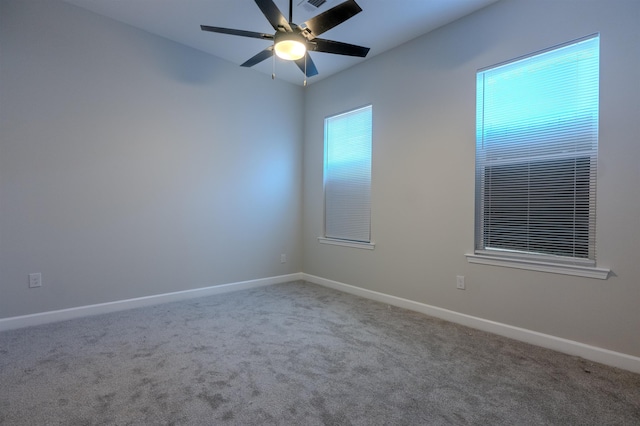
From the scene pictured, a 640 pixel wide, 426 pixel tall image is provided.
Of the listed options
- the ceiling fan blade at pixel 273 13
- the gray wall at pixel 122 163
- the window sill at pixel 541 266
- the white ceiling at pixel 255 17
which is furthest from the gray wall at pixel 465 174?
the ceiling fan blade at pixel 273 13

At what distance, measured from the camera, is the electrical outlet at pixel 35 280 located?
280 centimetres

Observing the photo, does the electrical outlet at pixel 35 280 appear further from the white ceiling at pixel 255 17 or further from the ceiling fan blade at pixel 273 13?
the ceiling fan blade at pixel 273 13

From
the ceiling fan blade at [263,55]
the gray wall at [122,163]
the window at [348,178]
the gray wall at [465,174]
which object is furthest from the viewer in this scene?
the window at [348,178]

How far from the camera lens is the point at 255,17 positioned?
9.93ft

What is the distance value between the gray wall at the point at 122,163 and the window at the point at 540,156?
9.22 feet

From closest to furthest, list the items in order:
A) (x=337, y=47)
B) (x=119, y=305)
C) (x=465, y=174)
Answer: (x=337, y=47) < (x=465, y=174) < (x=119, y=305)

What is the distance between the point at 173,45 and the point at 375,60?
2.41m

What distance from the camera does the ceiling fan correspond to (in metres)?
2.02

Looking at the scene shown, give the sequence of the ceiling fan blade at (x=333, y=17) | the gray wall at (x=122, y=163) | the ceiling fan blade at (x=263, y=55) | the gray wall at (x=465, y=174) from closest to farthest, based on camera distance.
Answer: the ceiling fan blade at (x=333, y=17)
the gray wall at (x=465, y=174)
the ceiling fan blade at (x=263, y=55)
the gray wall at (x=122, y=163)

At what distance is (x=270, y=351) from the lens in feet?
7.72

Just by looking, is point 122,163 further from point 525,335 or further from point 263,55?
point 525,335

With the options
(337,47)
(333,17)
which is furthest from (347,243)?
(333,17)

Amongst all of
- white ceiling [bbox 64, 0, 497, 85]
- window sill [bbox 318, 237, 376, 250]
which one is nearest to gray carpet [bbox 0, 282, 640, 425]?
window sill [bbox 318, 237, 376, 250]

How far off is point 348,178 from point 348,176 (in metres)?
0.03
